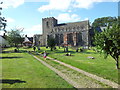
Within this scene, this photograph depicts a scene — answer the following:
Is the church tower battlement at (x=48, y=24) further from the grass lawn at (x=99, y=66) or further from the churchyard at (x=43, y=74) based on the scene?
the churchyard at (x=43, y=74)

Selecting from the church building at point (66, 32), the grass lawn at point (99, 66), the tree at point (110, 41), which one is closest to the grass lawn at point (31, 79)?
the grass lawn at point (99, 66)

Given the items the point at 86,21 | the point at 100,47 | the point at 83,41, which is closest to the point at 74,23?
the point at 86,21

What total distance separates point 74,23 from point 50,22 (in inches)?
831

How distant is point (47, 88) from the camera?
761 cm

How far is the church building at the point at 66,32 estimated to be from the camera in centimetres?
8494

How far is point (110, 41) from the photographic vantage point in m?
14.3

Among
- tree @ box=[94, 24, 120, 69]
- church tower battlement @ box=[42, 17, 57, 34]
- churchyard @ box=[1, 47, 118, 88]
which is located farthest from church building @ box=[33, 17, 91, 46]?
tree @ box=[94, 24, 120, 69]

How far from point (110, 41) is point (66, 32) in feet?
264

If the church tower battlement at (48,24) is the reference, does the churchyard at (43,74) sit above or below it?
below

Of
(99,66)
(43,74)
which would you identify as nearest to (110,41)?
(99,66)

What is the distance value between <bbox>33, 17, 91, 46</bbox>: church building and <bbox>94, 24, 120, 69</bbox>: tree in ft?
203

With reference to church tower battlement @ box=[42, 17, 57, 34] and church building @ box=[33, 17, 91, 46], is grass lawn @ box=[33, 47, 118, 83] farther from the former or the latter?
church tower battlement @ box=[42, 17, 57, 34]

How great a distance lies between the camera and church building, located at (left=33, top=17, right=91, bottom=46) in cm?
8494

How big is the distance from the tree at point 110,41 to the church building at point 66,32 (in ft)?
203
